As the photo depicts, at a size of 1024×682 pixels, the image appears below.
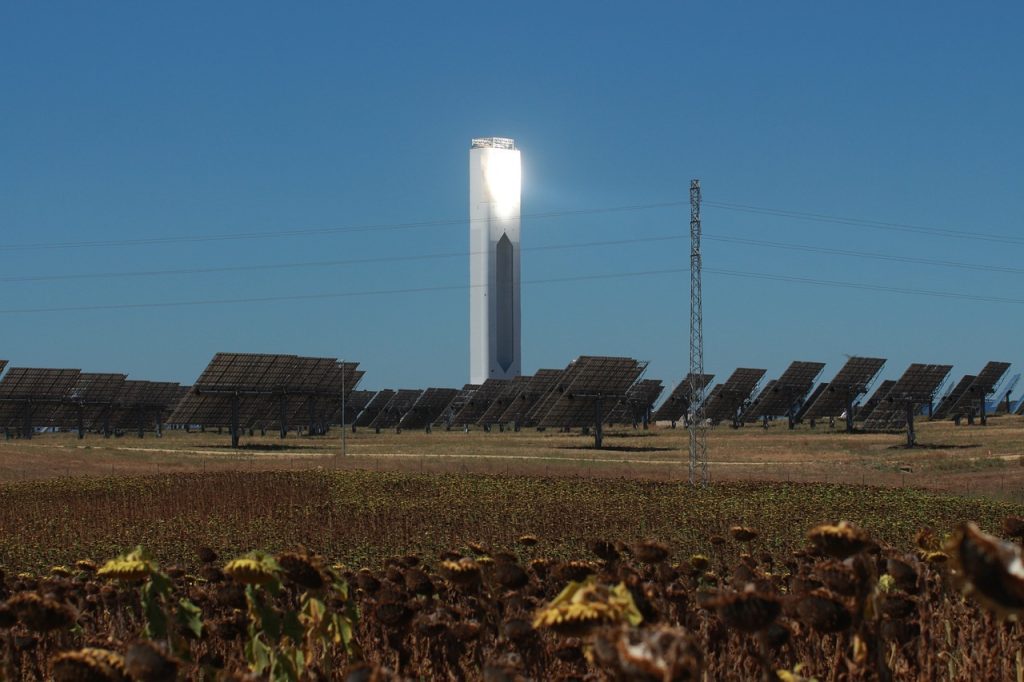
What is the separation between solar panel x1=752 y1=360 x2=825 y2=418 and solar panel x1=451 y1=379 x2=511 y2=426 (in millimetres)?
23554

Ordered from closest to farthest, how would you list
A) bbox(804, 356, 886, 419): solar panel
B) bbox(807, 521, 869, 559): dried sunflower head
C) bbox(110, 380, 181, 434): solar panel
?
bbox(807, 521, 869, 559): dried sunflower head < bbox(804, 356, 886, 419): solar panel < bbox(110, 380, 181, 434): solar panel

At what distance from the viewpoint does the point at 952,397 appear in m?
92.6

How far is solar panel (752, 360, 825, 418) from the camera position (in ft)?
269

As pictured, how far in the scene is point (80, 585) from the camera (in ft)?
23.9

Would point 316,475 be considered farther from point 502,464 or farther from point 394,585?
point 394,585

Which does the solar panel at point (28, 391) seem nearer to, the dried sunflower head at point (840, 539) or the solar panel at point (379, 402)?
the solar panel at point (379, 402)

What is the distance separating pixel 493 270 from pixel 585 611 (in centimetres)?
12144

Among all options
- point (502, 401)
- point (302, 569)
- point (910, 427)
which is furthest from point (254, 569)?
point (502, 401)

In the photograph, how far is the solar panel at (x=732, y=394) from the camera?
287 feet

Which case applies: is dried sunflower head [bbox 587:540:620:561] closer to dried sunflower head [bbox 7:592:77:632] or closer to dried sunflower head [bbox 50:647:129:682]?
dried sunflower head [bbox 7:592:77:632]

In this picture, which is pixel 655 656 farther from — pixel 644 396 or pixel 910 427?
pixel 644 396

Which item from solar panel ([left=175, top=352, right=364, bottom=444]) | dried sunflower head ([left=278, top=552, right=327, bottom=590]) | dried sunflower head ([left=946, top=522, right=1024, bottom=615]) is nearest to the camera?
dried sunflower head ([left=946, top=522, right=1024, bottom=615])

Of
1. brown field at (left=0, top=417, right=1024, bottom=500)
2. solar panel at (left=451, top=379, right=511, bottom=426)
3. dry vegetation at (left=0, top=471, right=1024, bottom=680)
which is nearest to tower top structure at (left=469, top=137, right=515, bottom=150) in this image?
solar panel at (left=451, top=379, right=511, bottom=426)

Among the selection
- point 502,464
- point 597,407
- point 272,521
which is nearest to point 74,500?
point 272,521
